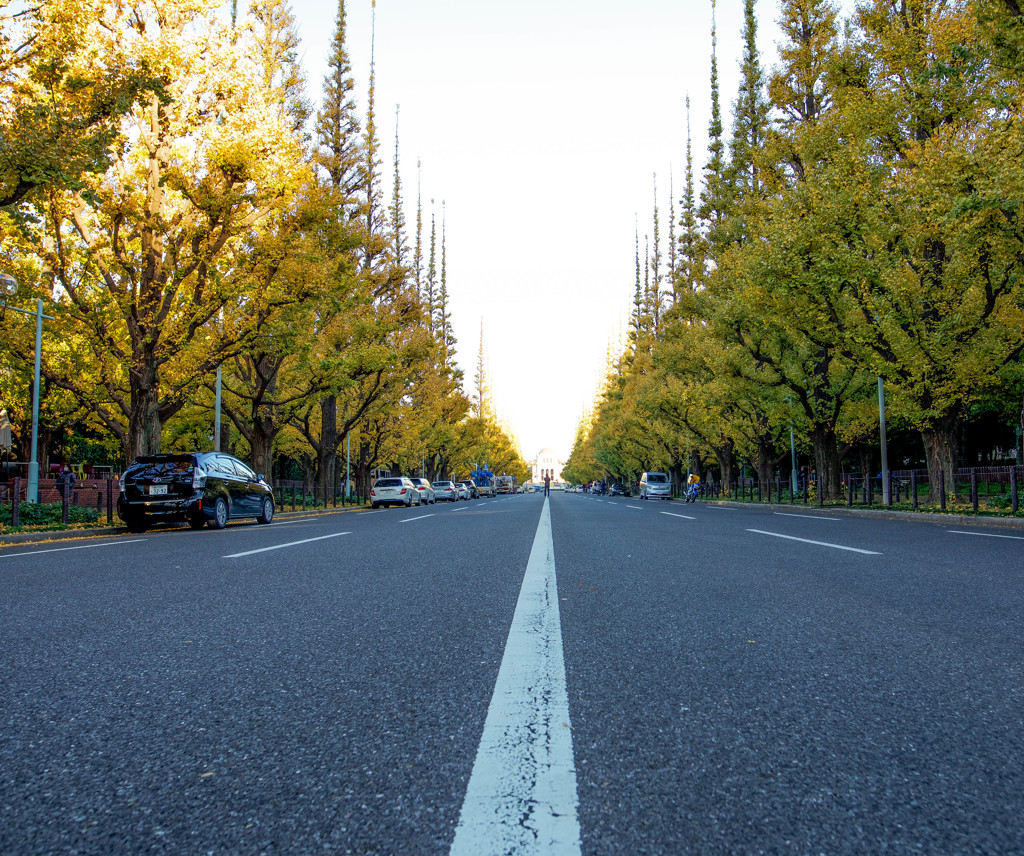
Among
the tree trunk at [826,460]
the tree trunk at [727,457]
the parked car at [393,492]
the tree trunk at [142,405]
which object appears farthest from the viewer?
the tree trunk at [727,457]

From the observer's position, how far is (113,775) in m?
1.99

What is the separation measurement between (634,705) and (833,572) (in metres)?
4.32

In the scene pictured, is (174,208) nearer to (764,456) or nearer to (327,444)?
(327,444)

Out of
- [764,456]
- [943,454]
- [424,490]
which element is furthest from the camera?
[424,490]

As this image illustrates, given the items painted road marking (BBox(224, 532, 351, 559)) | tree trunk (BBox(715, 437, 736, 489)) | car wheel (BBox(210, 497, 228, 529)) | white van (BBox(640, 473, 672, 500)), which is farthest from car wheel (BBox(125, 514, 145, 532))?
white van (BBox(640, 473, 672, 500))

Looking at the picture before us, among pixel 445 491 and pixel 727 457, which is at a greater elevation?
pixel 727 457

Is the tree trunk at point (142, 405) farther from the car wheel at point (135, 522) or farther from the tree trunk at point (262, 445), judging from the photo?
the tree trunk at point (262, 445)

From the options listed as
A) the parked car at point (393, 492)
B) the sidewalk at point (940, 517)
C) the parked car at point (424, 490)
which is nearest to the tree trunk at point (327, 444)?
the parked car at point (393, 492)

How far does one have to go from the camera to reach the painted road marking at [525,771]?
1.60 m

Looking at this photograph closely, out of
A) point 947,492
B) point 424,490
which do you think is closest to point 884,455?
point 947,492

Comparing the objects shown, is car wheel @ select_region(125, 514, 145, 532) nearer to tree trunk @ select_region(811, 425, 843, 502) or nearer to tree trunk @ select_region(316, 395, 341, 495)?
tree trunk @ select_region(316, 395, 341, 495)

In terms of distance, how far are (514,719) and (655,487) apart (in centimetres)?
4525

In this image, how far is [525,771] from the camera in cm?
197

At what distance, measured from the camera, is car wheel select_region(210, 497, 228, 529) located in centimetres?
1358
